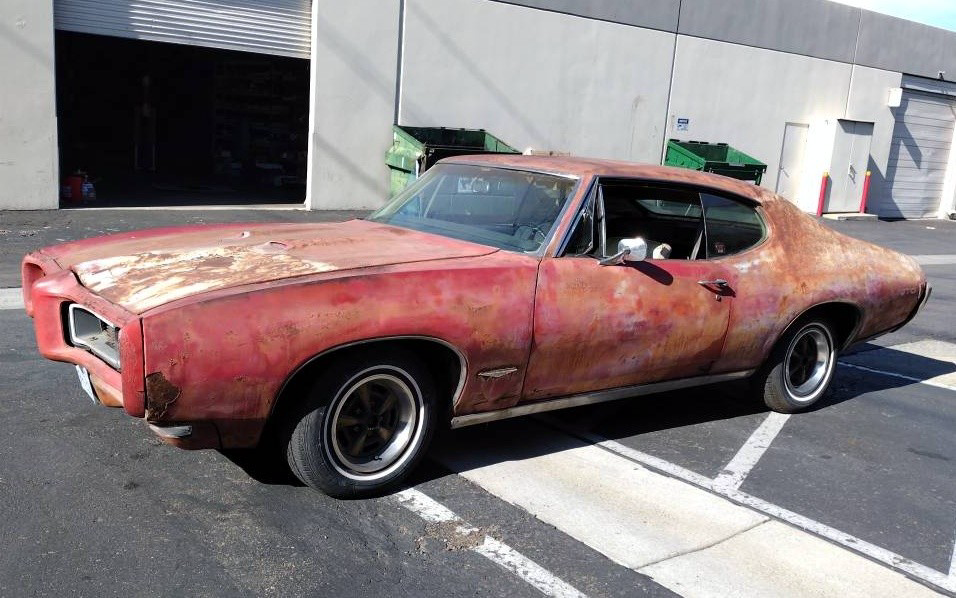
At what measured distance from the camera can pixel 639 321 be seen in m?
4.54

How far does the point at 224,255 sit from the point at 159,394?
0.95 m

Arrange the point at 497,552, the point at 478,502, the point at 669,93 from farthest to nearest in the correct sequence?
the point at 669,93 → the point at 478,502 → the point at 497,552

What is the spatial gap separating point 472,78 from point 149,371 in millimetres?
14049

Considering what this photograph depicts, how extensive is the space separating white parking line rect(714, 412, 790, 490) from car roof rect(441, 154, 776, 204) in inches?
54.6

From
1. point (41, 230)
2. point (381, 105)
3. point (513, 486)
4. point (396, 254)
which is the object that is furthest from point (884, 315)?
point (381, 105)

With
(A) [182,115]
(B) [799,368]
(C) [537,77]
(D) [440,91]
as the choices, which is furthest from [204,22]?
(B) [799,368]

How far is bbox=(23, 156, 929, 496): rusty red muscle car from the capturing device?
3.45 m

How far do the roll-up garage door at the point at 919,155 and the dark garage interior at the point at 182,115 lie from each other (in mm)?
16478

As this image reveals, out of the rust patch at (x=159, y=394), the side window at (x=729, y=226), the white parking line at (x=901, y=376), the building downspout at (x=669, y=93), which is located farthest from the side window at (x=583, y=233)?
the building downspout at (x=669, y=93)

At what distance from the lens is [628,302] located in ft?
14.8

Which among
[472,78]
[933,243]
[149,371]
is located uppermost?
[472,78]

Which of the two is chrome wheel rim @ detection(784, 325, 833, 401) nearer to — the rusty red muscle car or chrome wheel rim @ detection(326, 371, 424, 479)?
the rusty red muscle car

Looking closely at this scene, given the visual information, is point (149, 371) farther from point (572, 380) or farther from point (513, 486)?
point (572, 380)

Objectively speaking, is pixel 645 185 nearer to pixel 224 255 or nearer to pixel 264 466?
pixel 224 255
